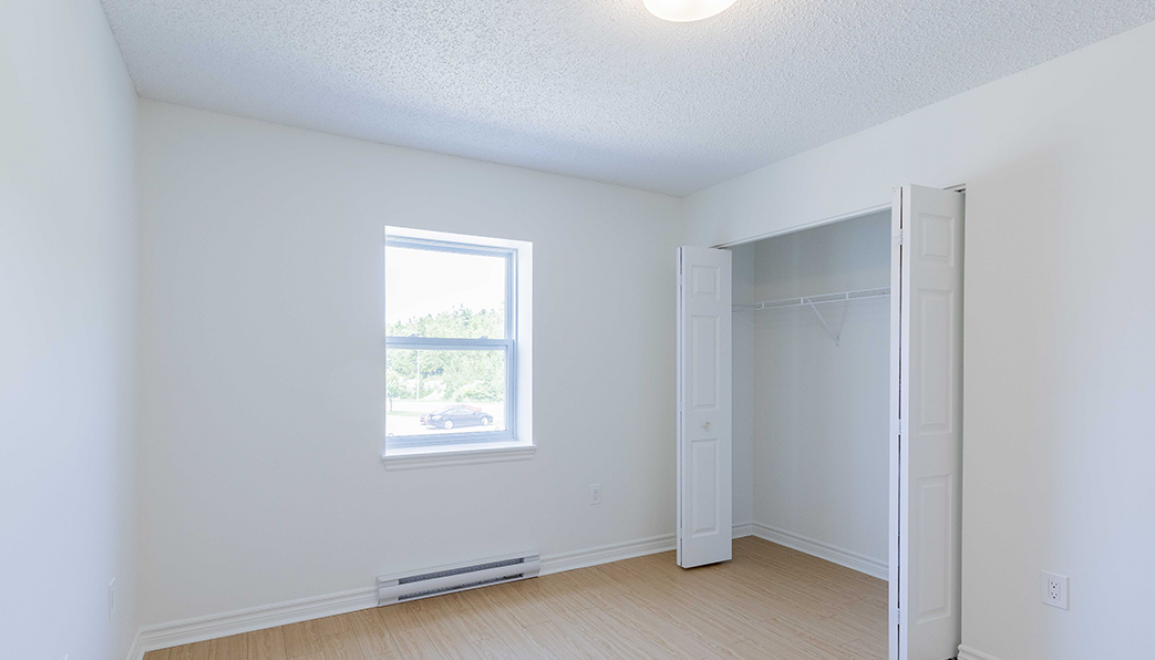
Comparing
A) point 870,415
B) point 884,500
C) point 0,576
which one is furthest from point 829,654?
point 0,576

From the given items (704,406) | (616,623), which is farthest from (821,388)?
(616,623)

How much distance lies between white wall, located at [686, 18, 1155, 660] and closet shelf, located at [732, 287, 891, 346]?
1.12 meters

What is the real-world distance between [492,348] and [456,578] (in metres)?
1.38

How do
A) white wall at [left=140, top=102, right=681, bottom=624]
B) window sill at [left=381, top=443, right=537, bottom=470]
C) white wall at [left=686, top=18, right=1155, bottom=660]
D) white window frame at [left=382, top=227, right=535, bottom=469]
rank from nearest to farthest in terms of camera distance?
white wall at [left=686, top=18, right=1155, bottom=660] < white wall at [left=140, top=102, right=681, bottom=624] < window sill at [left=381, top=443, right=537, bottom=470] < white window frame at [left=382, top=227, right=535, bottom=469]

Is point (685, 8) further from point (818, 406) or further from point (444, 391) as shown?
point (818, 406)

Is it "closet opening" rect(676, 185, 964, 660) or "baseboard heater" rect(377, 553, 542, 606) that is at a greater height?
"closet opening" rect(676, 185, 964, 660)

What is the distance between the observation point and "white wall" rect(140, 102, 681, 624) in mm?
3061

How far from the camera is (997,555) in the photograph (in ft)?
8.88

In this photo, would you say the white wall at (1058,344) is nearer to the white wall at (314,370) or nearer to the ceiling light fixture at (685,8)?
the ceiling light fixture at (685,8)

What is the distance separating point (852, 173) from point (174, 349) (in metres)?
3.51

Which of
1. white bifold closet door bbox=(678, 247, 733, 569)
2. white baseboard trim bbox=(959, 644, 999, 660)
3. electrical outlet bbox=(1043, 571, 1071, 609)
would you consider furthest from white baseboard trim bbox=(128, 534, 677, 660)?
electrical outlet bbox=(1043, 571, 1071, 609)

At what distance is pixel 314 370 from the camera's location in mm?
3393

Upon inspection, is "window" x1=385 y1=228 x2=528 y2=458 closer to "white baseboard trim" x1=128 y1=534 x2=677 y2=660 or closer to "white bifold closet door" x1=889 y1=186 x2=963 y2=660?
"white baseboard trim" x1=128 y1=534 x2=677 y2=660

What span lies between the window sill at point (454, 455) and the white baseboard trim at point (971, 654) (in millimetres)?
2379
